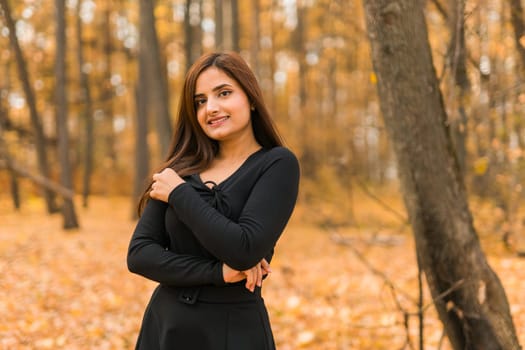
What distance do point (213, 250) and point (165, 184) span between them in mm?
324

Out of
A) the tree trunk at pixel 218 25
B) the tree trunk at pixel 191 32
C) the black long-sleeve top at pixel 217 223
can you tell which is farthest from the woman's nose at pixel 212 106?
the tree trunk at pixel 191 32

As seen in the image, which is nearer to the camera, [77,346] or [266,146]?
[266,146]

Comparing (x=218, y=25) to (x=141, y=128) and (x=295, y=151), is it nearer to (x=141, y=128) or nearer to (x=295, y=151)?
(x=141, y=128)

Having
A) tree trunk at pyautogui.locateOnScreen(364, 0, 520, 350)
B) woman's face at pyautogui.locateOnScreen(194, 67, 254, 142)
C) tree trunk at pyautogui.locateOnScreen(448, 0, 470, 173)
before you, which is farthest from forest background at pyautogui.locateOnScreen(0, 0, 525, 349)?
woman's face at pyautogui.locateOnScreen(194, 67, 254, 142)

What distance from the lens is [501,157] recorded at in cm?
838

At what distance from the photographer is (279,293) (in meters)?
7.91

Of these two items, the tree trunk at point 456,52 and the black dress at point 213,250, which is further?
the tree trunk at point 456,52

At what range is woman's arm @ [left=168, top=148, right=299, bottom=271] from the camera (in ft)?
6.57

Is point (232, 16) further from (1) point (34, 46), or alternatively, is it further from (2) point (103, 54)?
(2) point (103, 54)

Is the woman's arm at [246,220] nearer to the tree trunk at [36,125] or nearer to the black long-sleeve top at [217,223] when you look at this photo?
the black long-sleeve top at [217,223]

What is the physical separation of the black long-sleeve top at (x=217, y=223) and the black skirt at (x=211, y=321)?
68 millimetres

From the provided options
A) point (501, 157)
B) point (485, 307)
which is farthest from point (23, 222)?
point (485, 307)

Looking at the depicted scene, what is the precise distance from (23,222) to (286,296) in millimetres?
10464

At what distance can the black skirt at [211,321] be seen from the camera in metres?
2.11
